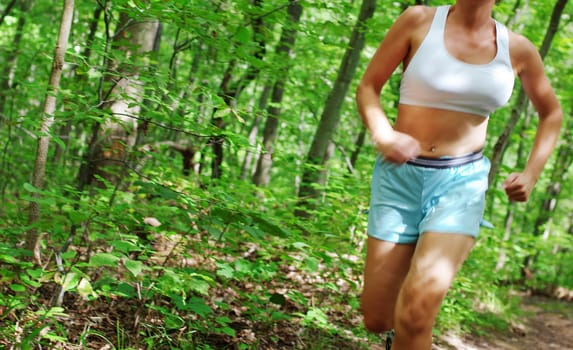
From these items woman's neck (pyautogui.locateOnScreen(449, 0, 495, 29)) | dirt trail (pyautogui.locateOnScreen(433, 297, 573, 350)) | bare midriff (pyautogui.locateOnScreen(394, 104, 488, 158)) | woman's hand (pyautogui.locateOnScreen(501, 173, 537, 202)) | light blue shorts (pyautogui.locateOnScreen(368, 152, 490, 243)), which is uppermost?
woman's neck (pyautogui.locateOnScreen(449, 0, 495, 29))

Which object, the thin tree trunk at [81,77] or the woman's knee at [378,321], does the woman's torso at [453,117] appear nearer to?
the woman's knee at [378,321]

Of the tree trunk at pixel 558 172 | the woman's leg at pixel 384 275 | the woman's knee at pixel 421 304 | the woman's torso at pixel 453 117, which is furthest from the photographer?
the tree trunk at pixel 558 172

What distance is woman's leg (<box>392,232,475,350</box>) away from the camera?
2293mm

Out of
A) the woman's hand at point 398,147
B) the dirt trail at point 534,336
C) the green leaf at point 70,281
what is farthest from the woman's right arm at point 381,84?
the dirt trail at point 534,336

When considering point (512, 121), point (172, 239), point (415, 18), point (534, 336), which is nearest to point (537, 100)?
point (415, 18)

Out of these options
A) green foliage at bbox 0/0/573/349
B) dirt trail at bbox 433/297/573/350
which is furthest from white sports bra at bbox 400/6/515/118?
dirt trail at bbox 433/297/573/350

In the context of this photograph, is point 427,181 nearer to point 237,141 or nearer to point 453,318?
point 237,141

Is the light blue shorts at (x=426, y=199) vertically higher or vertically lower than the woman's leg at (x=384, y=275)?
higher

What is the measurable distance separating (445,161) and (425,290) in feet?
2.01

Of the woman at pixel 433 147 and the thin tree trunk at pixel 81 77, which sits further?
the thin tree trunk at pixel 81 77

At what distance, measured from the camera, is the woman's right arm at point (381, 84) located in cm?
237

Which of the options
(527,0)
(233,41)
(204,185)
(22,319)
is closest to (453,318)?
(204,185)

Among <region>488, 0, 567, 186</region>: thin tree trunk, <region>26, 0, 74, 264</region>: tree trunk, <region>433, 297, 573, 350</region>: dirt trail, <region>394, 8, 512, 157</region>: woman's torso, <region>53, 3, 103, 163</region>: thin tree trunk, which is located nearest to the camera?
<region>394, 8, 512, 157</region>: woman's torso

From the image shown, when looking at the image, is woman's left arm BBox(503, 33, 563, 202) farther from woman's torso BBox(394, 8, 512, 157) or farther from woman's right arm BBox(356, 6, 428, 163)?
woman's right arm BBox(356, 6, 428, 163)
